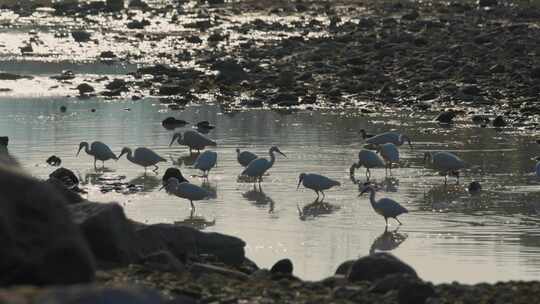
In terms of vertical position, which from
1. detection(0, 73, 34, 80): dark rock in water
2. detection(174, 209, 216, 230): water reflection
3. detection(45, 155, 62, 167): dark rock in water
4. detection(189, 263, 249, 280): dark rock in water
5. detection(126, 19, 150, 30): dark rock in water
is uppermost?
detection(126, 19, 150, 30): dark rock in water

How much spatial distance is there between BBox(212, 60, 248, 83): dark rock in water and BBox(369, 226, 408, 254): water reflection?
62.3 ft

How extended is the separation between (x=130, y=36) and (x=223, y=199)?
33.3m

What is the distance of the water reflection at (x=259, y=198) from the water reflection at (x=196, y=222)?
1.09 m

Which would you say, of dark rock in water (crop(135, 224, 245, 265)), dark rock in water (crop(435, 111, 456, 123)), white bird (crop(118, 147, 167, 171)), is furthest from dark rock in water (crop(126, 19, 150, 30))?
dark rock in water (crop(135, 224, 245, 265))

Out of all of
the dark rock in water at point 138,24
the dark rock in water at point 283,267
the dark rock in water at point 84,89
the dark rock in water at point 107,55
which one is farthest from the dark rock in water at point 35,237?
the dark rock in water at point 138,24

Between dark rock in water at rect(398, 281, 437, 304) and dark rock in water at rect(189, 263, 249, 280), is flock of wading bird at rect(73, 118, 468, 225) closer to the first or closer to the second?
dark rock in water at rect(189, 263, 249, 280)

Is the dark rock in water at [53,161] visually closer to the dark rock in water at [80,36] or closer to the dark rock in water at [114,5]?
the dark rock in water at [80,36]

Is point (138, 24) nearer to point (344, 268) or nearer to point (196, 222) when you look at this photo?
point (196, 222)

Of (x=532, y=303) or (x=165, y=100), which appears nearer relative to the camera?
(x=532, y=303)

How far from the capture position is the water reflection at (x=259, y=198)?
18.3 m

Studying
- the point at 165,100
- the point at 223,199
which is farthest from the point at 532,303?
the point at 165,100

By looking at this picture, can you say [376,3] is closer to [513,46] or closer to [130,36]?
[130,36]

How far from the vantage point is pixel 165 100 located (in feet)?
106

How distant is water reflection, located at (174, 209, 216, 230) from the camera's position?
16.8 m
